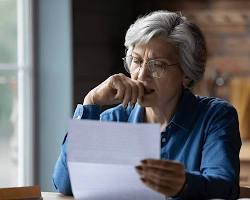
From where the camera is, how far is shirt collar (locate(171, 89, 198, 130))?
2.18m

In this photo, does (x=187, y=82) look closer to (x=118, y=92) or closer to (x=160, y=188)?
(x=118, y=92)

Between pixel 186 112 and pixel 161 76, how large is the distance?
0.45ft

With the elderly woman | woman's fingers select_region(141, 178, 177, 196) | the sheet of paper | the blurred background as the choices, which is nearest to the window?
the blurred background

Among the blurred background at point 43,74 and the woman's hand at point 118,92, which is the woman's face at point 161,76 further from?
the blurred background at point 43,74

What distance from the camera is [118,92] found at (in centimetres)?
216

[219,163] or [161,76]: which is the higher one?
[161,76]

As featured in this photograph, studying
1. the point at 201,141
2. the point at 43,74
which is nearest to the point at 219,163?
the point at 201,141

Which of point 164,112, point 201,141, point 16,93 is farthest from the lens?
point 16,93

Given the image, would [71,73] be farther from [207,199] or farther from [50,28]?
[207,199]

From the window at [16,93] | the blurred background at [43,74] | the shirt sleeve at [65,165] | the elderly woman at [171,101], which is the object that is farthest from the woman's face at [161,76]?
the window at [16,93]

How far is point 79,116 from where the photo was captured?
7.17 ft

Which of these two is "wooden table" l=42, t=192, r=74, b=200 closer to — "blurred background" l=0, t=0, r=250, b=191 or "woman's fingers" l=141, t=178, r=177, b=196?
"woman's fingers" l=141, t=178, r=177, b=196

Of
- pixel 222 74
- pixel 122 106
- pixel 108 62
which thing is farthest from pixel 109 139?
pixel 222 74

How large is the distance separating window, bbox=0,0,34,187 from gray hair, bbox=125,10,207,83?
4.35 feet
